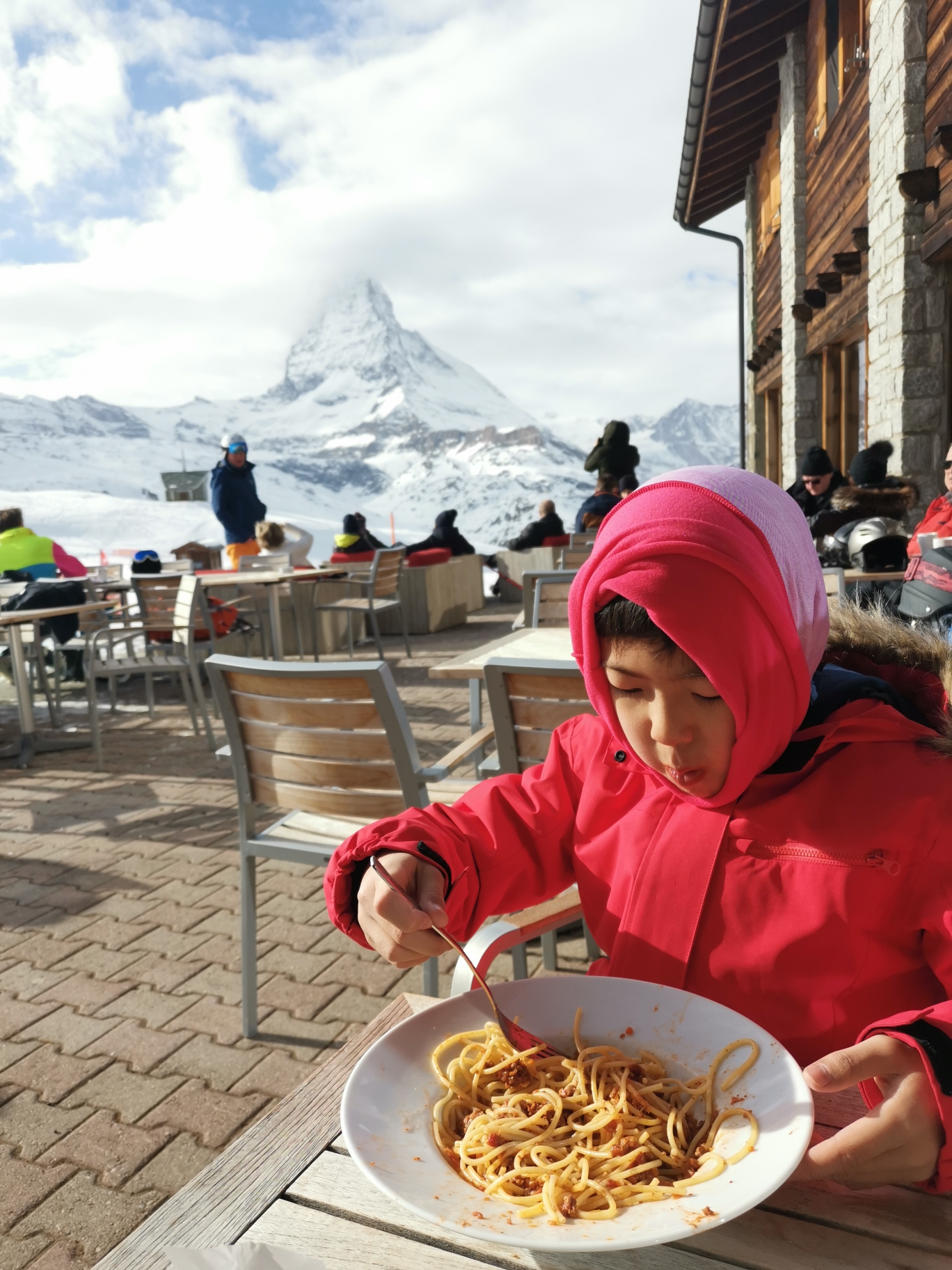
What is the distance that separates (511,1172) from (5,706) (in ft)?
28.0

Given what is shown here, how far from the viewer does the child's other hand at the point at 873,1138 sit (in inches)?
29.0

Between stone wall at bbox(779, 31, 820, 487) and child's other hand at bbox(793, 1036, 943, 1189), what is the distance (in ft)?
34.4

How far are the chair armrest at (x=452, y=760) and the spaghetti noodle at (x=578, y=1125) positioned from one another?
1490 millimetres

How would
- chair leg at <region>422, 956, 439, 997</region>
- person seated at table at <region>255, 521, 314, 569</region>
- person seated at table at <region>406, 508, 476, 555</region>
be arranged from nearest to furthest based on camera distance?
chair leg at <region>422, 956, 439, 997</region>
person seated at table at <region>255, 521, 314, 569</region>
person seated at table at <region>406, 508, 476, 555</region>

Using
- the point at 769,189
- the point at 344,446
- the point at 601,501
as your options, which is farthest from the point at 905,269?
the point at 344,446

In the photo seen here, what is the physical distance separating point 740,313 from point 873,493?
36.4ft

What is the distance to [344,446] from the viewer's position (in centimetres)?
9838

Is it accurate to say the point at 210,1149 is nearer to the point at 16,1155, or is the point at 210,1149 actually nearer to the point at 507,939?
the point at 16,1155

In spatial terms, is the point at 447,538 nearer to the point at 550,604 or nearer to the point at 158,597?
the point at 158,597

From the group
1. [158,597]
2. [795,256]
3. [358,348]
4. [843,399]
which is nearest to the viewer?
[158,597]

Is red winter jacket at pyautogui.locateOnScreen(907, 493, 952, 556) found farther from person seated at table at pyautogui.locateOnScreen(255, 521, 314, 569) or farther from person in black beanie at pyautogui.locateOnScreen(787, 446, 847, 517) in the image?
person seated at table at pyautogui.locateOnScreen(255, 521, 314, 569)

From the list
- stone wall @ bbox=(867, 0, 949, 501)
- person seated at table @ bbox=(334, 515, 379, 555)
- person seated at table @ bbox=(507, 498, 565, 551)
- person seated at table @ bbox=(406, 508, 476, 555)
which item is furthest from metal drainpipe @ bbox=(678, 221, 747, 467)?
stone wall @ bbox=(867, 0, 949, 501)

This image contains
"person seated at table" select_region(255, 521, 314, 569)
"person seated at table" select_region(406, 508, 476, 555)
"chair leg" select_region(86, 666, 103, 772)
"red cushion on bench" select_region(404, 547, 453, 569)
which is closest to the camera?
"chair leg" select_region(86, 666, 103, 772)

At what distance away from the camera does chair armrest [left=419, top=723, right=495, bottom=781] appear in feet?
7.98
